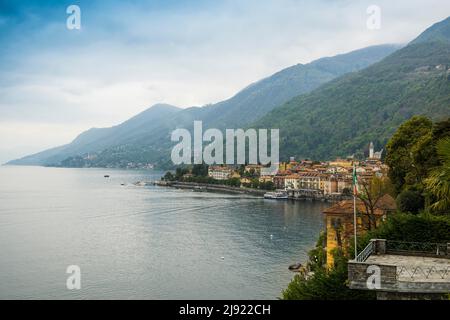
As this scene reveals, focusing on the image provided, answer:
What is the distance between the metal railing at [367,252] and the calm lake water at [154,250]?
9953 millimetres

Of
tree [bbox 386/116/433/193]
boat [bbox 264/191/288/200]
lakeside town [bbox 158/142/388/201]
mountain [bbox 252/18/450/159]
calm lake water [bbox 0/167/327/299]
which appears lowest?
calm lake water [bbox 0/167/327/299]

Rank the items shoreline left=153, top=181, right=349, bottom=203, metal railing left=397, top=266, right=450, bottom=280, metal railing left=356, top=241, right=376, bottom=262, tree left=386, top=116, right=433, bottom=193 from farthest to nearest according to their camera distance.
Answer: shoreline left=153, top=181, right=349, bottom=203 → tree left=386, top=116, right=433, bottom=193 → metal railing left=356, top=241, right=376, bottom=262 → metal railing left=397, top=266, right=450, bottom=280

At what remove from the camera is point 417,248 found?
1148 centimetres

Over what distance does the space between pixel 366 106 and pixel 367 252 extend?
13011cm

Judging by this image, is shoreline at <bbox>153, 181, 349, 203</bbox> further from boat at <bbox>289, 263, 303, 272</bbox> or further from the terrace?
the terrace

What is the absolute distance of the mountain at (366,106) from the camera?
11138cm

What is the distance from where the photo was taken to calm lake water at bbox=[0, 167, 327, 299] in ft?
70.5

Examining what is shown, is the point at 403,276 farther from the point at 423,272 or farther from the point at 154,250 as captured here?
the point at 154,250

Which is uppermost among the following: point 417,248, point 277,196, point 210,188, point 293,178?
Result: point 417,248

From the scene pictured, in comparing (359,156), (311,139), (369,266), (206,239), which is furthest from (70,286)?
(311,139)

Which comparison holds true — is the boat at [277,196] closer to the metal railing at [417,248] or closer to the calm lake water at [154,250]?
the calm lake water at [154,250]

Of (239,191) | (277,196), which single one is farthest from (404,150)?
(239,191)

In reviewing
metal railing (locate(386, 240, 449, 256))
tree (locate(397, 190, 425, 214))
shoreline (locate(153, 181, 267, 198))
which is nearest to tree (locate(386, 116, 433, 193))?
tree (locate(397, 190, 425, 214))

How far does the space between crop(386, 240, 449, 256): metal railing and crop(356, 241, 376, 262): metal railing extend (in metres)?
0.40
